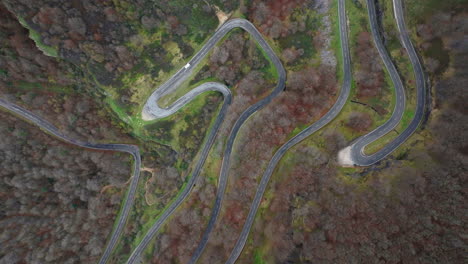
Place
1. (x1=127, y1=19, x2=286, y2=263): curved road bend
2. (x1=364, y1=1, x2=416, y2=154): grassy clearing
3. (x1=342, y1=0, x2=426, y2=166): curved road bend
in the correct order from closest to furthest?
(x1=342, y1=0, x2=426, y2=166): curved road bend, (x1=364, y1=1, x2=416, y2=154): grassy clearing, (x1=127, y1=19, x2=286, y2=263): curved road bend

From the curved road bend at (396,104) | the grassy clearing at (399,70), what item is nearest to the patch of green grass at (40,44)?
the curved road bend at (396,104)

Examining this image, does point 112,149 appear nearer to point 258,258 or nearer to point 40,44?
point 40,44

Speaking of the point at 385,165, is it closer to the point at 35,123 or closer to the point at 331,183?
the point at 331,183

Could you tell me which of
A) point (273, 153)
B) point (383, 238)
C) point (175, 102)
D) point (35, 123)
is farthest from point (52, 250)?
point (383, 238)

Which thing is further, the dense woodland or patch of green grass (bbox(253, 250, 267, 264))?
patch of green grass (bbox(253, 250, 267, 264))

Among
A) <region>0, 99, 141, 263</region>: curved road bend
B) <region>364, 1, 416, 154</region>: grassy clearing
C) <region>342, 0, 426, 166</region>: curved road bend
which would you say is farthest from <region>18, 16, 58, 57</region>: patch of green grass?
<region>364, 1, 416, 154</region>: grassy clearing

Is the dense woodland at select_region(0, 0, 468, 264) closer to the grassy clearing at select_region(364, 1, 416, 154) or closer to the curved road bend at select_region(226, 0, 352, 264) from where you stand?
the grassy clearing at select_region(364, 1, 416, 154)
